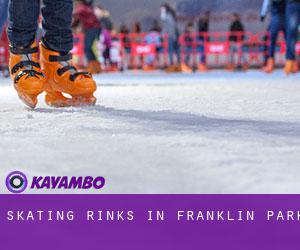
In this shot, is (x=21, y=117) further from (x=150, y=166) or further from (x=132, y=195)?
(x=132, y=195)

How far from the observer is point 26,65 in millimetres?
2426

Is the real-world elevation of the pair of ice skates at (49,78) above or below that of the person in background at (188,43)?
above

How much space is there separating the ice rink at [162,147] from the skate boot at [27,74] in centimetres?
6

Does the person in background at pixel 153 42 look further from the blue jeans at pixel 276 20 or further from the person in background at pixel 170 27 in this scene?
the blue jeans at pixel 276 20

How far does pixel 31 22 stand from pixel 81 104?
14.0 inches

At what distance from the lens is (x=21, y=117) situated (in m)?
2.10

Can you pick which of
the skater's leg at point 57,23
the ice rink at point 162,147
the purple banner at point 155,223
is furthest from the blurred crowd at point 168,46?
the purple banner at point 155,223

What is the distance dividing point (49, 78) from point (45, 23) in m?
0.22

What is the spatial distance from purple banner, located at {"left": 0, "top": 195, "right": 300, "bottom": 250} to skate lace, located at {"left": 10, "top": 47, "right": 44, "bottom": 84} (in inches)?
55.1

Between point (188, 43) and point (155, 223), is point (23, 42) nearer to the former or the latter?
point (155, 223)

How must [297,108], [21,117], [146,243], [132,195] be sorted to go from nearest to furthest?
1. [146,243]
2. [132,195]
3. [21,117]
4. [297,108]

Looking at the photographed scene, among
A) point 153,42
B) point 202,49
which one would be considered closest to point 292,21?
point 202,49

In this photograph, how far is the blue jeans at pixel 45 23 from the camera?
8.04 ft

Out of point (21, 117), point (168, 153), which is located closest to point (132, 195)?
point (168, 153)
